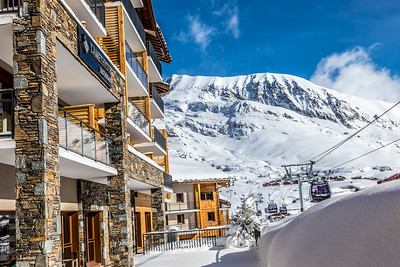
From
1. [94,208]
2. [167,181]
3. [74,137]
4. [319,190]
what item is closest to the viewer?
[74,137]

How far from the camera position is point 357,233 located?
3711mm

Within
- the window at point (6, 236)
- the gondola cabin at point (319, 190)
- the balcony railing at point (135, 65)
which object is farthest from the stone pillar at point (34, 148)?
the gondola cabin at point (319, 190)

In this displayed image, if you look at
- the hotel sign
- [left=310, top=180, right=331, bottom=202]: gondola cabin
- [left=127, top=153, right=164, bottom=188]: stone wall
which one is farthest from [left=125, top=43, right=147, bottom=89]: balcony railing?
[left=310, top=180, right=331, bottom=202]: gondola cabin

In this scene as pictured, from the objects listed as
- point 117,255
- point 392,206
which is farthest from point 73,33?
point 392,206

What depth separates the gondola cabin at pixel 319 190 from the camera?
26516mm

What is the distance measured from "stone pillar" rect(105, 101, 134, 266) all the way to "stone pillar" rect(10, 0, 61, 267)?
20.2 feet

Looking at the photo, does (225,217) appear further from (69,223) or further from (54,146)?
(54,146)

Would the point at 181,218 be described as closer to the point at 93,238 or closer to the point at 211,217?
the point at 211,217

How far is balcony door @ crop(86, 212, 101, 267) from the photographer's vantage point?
15078mm

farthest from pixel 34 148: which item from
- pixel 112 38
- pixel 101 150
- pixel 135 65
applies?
pixel 135 65

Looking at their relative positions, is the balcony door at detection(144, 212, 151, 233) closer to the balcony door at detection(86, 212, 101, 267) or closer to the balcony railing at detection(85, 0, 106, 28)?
the balcony door at detection(86, 212, 101, 267)

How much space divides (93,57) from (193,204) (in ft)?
92.4

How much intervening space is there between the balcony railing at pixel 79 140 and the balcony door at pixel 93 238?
2.52 metres

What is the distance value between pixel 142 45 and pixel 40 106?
48.4 feet
